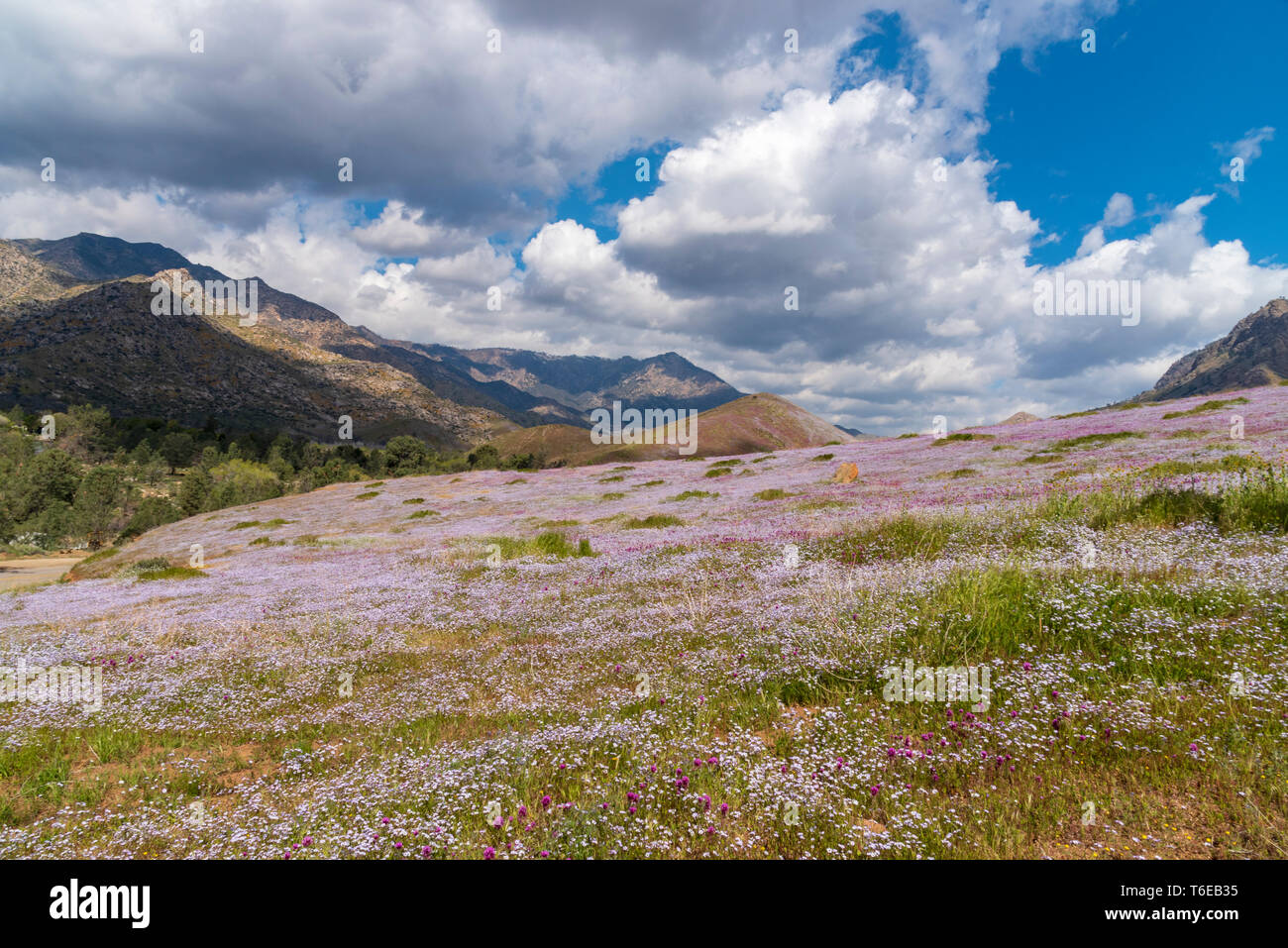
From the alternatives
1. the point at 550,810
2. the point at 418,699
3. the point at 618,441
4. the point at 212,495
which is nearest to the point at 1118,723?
the point at 550,810

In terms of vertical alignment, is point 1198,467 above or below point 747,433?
below

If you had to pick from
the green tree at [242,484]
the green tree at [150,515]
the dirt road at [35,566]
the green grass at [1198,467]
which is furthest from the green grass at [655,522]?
the green tree at [242,484]

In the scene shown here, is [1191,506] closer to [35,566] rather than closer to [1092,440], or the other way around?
[1092,440]

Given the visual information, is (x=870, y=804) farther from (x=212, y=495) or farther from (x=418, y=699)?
(x=212, y=495)

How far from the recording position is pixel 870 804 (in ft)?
15.2

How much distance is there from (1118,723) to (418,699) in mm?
8362

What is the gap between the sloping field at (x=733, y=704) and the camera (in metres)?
4.38

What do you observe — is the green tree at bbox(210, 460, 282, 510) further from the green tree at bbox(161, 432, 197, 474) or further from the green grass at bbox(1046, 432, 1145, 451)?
the green grass at bbox(1046, 432, 1145, 451)

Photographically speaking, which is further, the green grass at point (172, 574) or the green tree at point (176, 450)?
the green tree at point (176, 450)

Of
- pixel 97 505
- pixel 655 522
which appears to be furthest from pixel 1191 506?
pixel 97 505

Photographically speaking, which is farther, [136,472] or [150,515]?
[136,472]

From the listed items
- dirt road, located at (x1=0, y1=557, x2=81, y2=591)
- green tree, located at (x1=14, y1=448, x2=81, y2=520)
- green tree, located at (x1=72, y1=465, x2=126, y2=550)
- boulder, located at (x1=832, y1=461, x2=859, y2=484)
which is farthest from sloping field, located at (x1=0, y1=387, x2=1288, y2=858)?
green tree, located at (x1=14, y1=448, x2=81, y2=520)

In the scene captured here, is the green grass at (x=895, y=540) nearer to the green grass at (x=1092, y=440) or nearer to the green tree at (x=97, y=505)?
the green grass at (x=1092, y=440)

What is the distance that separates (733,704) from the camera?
6672 mm
